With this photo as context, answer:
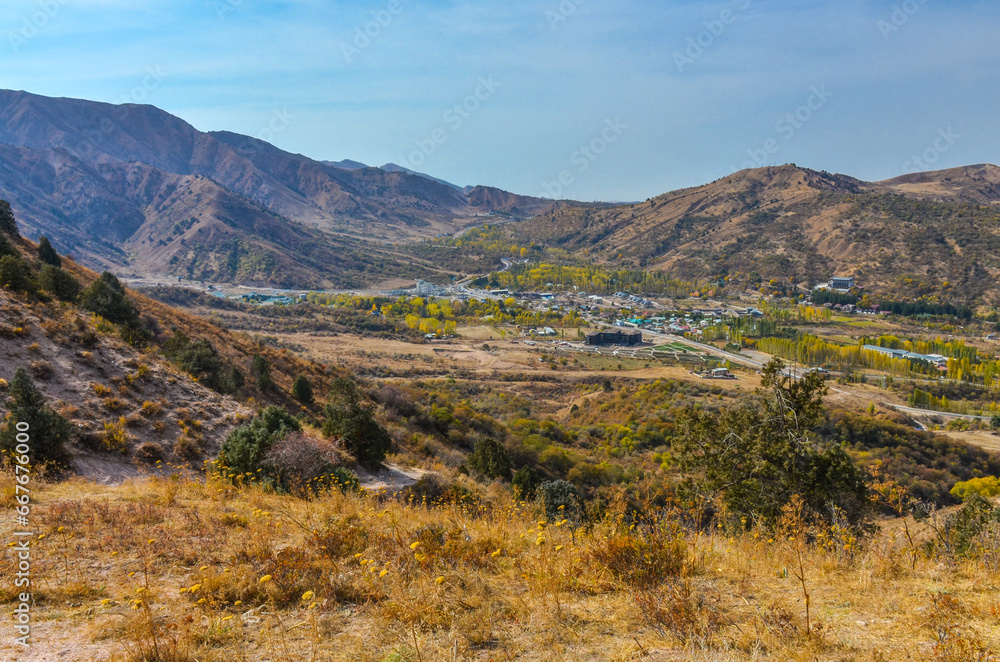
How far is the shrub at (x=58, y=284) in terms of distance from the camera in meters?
16.9

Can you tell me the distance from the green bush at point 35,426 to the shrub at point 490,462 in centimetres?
1123

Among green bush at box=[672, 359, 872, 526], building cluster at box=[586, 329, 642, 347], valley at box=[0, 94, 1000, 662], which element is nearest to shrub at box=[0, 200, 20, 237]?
valley at box=[0, 94, 1000, 662]

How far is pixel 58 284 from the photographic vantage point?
57.1 feet

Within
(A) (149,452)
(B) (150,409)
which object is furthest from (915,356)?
(A) (149,452)

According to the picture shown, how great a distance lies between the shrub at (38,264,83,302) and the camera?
55.5ft

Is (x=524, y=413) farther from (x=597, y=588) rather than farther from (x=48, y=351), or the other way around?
(x=597, y=588)

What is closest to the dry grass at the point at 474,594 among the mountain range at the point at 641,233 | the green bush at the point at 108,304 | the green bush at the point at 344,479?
the green bush at the point at 344,479

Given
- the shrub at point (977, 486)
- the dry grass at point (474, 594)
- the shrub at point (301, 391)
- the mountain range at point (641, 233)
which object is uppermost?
the mountain range at point (641, 233)

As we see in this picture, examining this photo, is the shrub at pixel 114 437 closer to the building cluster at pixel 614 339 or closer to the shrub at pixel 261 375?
the shrub at pixel 261 375

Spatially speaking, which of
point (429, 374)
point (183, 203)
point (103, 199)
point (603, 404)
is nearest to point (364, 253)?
point (183, 203)

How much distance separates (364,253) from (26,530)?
160734mm

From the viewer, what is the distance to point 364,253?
160 metres

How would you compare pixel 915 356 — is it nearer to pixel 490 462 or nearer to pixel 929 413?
pixel 929 413

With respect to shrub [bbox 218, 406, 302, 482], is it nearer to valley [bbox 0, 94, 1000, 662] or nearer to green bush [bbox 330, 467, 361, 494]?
valley [bbox 0, 94, 1000, 662]
